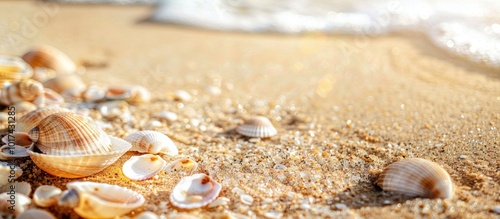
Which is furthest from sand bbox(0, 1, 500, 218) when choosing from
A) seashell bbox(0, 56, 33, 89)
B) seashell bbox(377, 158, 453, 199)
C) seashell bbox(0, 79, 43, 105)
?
seashell bbox(0, 56, 33, 89)

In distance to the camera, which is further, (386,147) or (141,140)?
(386,147)

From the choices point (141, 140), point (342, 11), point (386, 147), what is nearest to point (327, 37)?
point (342, 11)

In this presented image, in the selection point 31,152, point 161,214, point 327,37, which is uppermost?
point 327,37

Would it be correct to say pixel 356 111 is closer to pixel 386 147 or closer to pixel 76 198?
pixel 386 147

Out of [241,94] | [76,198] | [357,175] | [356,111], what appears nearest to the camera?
[76,198]

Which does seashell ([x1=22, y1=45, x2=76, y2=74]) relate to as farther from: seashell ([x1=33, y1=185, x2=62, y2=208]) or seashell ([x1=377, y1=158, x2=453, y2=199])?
seashell ([x1=377, y1=158, x2=453, y2=199])

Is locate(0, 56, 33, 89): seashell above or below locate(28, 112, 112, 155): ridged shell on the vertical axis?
above

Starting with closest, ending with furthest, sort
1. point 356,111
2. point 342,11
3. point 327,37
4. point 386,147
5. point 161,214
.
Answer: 1. point 161,214
2. point 386,147
3. point 356,111
4. point 327,37
5. point 342,11

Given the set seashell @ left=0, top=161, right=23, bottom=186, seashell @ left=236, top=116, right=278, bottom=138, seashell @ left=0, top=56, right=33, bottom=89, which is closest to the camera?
seashell @ left=0, top=161, right=23, bottom=186
